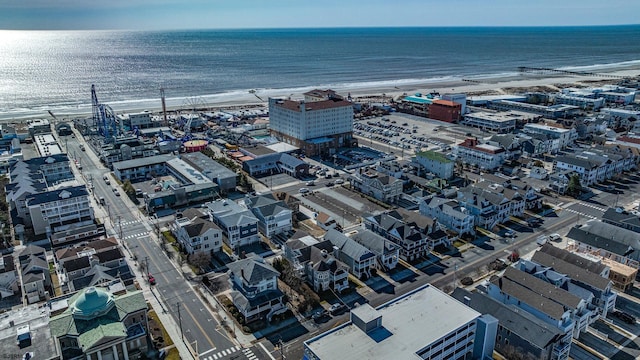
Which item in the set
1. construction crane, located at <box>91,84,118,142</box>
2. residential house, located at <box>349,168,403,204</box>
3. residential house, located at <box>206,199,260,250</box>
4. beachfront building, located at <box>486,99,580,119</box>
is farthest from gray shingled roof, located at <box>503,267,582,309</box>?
beachfront building, located at <box>486,99,580,119</box>

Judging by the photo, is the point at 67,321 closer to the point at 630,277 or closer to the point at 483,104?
the point at 630,277

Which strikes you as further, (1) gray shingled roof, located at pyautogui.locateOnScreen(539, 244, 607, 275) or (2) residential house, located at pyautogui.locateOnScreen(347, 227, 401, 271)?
(2) residential house, located at pyautogui.locateOnScreen(347, 227, 401, 271)

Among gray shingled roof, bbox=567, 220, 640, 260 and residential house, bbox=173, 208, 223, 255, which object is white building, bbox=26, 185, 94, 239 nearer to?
residential house, bbox=173, 208, 223, 255

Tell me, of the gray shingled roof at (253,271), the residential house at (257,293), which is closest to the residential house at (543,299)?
the residential house at (257,293)

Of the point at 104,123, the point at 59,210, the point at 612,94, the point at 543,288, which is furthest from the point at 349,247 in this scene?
the point at 612,94

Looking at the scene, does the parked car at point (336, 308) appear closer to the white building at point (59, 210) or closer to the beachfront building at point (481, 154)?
the white building at point (59, 210)

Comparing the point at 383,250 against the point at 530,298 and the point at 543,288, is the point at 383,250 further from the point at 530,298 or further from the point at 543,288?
the point at 543,288
